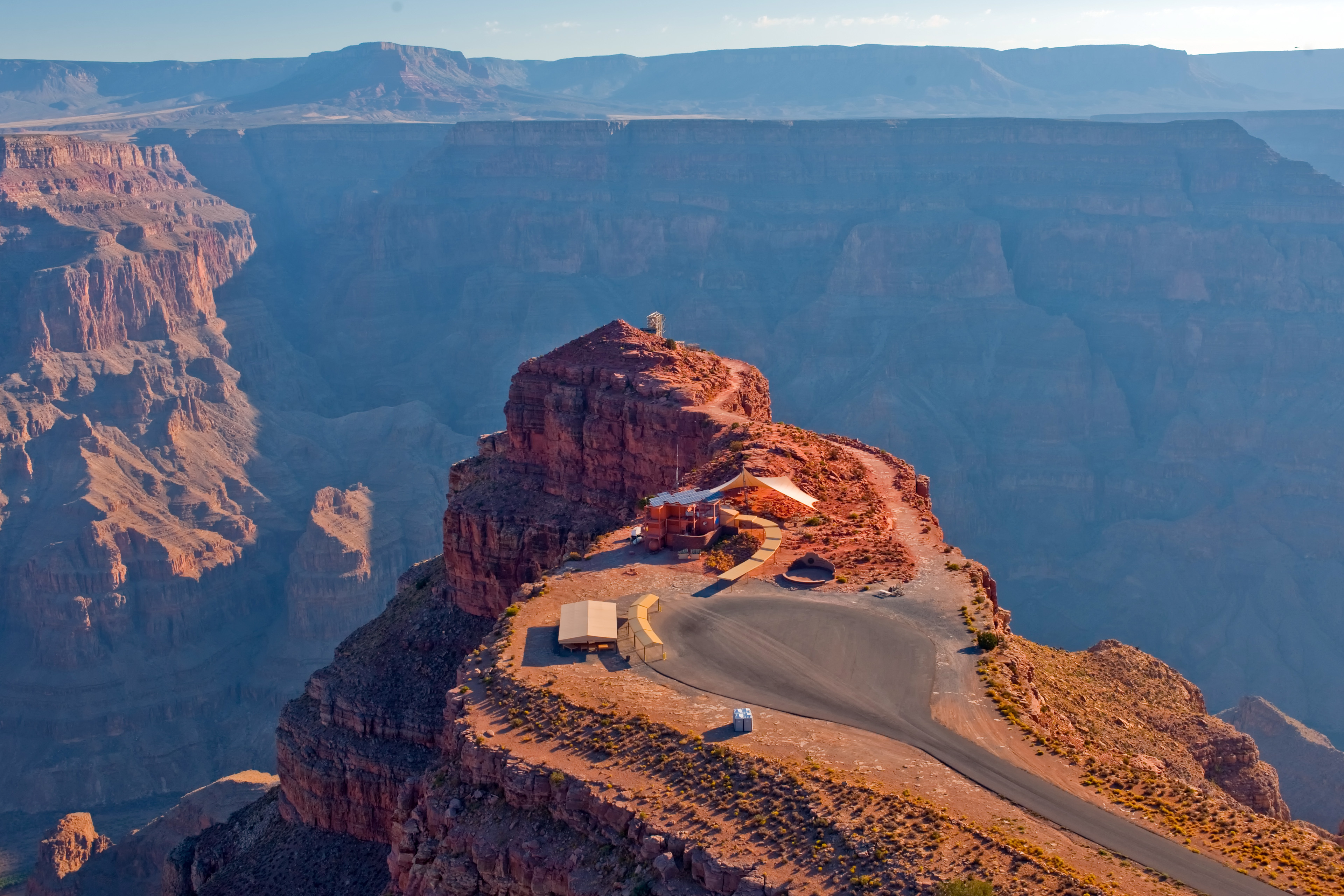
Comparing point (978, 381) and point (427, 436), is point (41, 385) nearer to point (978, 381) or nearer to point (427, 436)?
point (427, 436)

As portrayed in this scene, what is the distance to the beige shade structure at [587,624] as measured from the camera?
37.0 metres

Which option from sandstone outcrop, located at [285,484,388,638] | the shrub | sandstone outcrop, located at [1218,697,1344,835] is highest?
the shrub

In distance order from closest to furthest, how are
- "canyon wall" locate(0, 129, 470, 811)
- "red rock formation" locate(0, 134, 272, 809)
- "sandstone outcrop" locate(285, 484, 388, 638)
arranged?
1. "red rock formation" locate(0, 134, 272, 809)
2. "canyon wall" locate(0, 129, 470, 811)
3. "sandstone outcrop" locate(285, 484, 388, 638)

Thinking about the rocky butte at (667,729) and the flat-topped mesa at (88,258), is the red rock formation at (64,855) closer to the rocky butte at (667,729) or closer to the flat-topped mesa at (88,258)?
the rocky butte at (667,729)

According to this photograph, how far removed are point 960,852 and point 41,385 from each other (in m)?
153

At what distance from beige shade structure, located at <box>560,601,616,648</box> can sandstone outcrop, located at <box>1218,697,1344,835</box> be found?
51.7 m

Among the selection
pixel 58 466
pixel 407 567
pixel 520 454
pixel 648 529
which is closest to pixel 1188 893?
pixel 648 529

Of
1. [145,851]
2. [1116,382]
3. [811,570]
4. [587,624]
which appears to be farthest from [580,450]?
[1116,382]

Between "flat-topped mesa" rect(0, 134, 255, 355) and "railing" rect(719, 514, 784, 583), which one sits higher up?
"railing" rect(719, 514, 784, 583)

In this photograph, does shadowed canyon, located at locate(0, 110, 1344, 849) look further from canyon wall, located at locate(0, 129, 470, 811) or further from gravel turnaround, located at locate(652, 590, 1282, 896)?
gravel turnaround, located at locate(652, 590, 1282, 896)

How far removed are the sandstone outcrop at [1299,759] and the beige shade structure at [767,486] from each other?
41.8 meters

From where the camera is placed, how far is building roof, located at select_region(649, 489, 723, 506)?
4603 centimetres

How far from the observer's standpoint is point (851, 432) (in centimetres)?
16362

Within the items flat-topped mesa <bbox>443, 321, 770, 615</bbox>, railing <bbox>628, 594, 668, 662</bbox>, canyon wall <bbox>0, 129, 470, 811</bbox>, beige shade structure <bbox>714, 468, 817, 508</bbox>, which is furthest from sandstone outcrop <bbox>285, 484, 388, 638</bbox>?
railing <bbox>628, 594, 668, 662</bbox>
